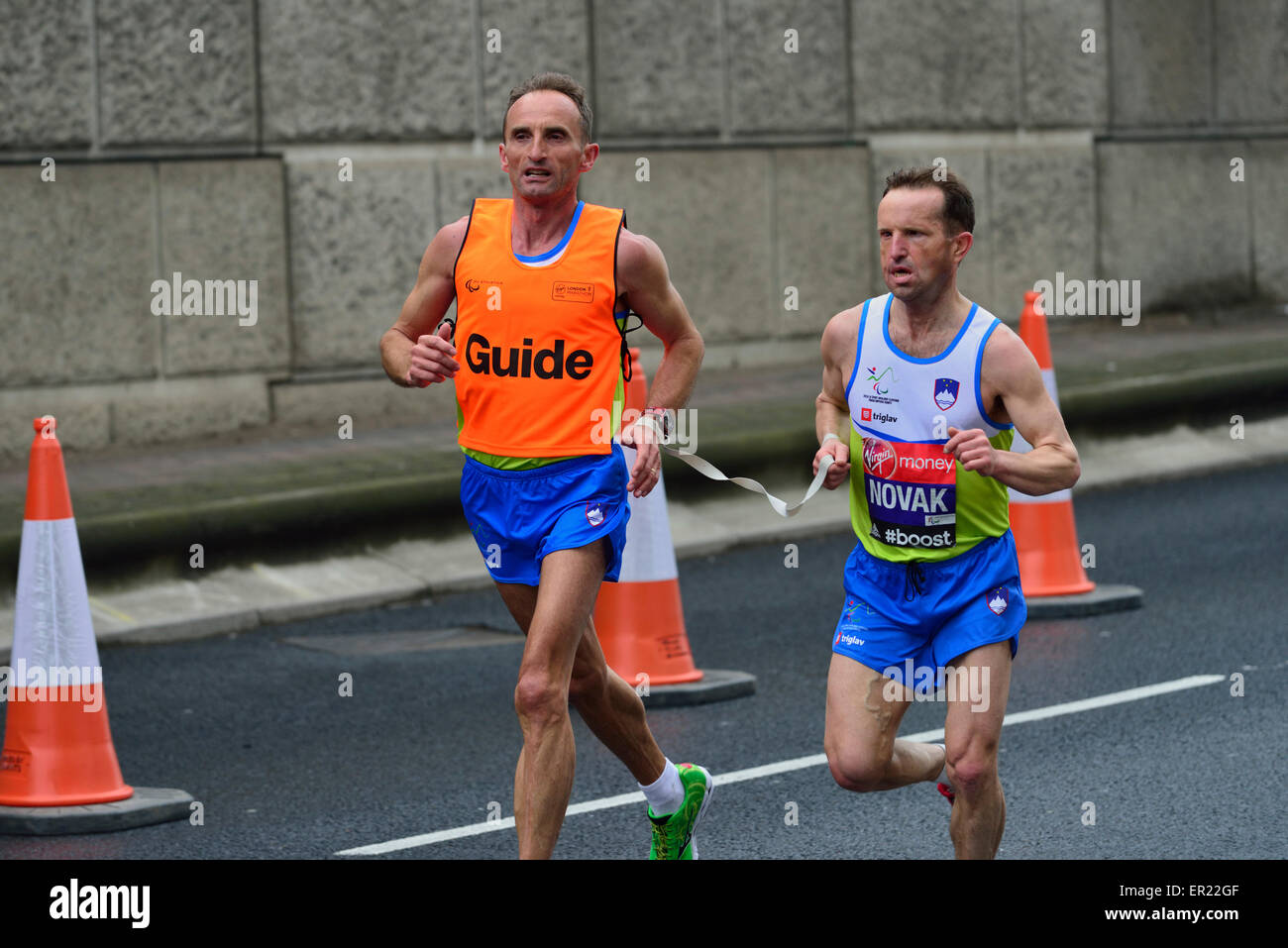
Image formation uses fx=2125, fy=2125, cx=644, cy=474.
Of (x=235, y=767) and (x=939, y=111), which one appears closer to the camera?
(x=235, y=767)

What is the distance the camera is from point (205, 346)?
43.9ft

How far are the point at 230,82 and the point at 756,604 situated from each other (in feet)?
17.7

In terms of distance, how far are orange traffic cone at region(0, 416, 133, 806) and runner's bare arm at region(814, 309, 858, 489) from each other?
2.73 metres

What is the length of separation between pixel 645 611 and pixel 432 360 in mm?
2951

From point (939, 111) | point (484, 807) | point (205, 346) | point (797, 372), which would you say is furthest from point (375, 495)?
point (939, 111)

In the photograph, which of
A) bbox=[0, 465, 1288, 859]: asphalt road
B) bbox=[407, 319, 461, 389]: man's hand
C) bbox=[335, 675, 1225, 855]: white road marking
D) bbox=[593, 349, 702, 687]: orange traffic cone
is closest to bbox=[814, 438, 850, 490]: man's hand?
bbox=[335, 675, 1225, 855]: white road marking

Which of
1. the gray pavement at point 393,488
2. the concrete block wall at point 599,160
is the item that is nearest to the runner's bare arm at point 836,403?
the gray pavement at point 393,488

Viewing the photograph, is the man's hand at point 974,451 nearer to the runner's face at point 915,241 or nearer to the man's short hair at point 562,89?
the runner's face at point 915,241

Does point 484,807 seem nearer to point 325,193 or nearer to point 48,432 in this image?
point 48,432

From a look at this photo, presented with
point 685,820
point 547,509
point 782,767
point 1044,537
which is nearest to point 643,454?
point 547,509

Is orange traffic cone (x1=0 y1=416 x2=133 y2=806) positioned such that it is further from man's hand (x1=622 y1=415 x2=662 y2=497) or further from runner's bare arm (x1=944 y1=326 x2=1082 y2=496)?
runner's bare arm (x1=944 y1=326 x2=1082 y2=496)

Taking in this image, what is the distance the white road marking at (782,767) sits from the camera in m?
6.40

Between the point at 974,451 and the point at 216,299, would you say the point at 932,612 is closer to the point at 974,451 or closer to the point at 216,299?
the point at 974,451

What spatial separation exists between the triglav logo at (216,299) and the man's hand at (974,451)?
9007 mm
